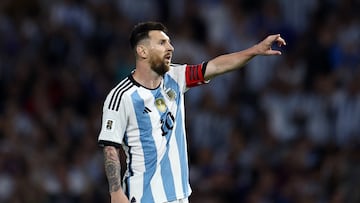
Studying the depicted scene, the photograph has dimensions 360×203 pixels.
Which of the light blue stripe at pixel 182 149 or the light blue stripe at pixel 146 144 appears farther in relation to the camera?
the light blue stripe at pixel 182 149

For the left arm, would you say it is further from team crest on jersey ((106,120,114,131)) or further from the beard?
team crest on jersey ((106,120,114,131))

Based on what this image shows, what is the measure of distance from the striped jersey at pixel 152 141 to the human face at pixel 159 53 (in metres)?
0.18

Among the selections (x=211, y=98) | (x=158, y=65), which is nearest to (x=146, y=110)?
(x=158, y=65)

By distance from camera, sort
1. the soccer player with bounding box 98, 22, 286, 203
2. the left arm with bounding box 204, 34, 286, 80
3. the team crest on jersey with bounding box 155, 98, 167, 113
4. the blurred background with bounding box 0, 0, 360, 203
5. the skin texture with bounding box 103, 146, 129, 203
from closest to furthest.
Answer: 1. the left arm with bounding box 204, 34, 286, 80
2. the skin texture with bounding box 103, 146, 129, 203
3. the soccer player with bounding box 98, 22, 286, 203
4. the team crest on jersey with bounding box 155, 98, 167, 113
5. the blurred background with bounding box 0, 0, 360, 203

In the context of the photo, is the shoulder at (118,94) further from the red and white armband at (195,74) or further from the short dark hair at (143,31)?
the red and white armband at (195,74)

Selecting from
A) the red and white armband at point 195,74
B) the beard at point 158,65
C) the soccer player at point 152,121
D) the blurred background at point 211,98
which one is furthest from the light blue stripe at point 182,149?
the blurred background at point 211,98

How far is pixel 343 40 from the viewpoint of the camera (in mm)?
16484

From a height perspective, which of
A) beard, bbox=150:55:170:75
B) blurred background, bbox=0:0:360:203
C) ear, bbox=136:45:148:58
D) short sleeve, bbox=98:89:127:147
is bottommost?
blurred background, bbox=0:0:360:203

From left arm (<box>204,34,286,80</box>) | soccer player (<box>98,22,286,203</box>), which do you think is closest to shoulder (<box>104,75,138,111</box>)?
soccer player (<box>98,22,286,203</box>)

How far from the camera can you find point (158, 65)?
34.3 feet

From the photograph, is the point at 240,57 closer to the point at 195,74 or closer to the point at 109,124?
the point at 195,74

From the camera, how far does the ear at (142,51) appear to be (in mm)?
10445

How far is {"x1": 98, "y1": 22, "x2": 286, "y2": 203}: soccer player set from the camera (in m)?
10.4

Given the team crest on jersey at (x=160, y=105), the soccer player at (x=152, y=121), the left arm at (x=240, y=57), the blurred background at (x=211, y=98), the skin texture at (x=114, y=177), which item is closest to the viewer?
the left arm at (x=240, y=57)
